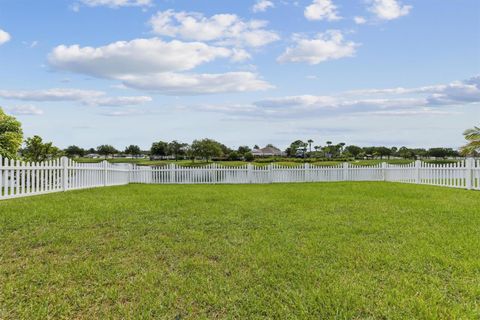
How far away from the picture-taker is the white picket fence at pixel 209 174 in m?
10.6

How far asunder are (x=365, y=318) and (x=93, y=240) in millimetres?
3867

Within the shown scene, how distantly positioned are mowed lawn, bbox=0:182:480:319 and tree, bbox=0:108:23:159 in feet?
39.3

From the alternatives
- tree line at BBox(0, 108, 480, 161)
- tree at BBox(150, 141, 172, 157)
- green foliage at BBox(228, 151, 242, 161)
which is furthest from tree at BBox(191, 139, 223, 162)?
tree at BBox(150, 141, 172, 157)

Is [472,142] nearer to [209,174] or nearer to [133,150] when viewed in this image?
[209,174]

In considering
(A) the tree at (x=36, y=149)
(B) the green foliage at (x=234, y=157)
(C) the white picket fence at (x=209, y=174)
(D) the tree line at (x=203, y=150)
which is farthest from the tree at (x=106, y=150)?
(C) the white picket fence at (x=209, y=174)

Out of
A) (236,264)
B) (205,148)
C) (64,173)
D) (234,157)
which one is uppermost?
(205,148)

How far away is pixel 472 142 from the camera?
74.6 ft

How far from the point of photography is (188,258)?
14.8 feet

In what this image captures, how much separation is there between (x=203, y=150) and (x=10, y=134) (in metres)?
37.3

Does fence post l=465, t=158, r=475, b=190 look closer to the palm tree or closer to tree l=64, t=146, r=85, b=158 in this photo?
the palm tree

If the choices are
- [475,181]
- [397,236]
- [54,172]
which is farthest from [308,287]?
[475,181]

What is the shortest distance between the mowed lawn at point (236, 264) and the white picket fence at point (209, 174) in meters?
3.42

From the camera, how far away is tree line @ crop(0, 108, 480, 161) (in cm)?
1817

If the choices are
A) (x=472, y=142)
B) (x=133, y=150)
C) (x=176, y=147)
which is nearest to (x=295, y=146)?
(x=176, y=147)
